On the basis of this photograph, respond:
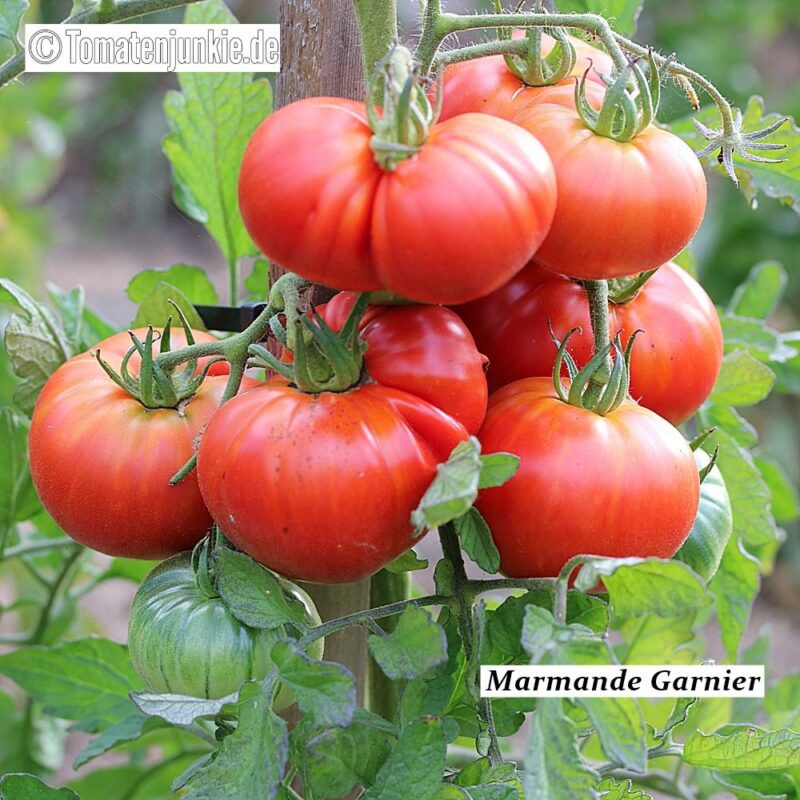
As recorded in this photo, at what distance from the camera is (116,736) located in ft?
2.89

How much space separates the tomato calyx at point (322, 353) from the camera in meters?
0.56

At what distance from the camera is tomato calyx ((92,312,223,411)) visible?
625 millimetres

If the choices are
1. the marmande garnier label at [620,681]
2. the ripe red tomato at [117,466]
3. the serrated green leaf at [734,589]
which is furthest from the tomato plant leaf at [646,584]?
the serrated green leaf at [734,589]

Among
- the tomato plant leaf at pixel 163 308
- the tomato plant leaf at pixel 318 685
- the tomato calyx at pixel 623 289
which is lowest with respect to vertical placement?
the tomato plant leaf at pixel 318 685

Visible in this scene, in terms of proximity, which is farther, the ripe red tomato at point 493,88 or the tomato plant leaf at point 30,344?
Answer: the tomato plant leaf at point 30,344

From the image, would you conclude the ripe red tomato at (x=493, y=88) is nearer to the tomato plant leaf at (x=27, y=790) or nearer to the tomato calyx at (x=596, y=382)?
the tomato calyx at (x=596, y=382)

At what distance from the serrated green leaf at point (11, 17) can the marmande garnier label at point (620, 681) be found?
0.54 m

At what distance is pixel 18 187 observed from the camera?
232 centimetres

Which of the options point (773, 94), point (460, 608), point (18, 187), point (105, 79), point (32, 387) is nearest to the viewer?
point (460, 608)

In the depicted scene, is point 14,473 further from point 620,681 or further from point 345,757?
point 620,681

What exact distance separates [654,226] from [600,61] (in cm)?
18

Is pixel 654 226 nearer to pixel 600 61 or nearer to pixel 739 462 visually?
pixel 600 61

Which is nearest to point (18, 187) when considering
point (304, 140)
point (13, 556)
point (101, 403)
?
point (13, 556)

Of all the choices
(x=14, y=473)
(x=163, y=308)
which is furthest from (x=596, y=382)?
(x=14, y=473)
